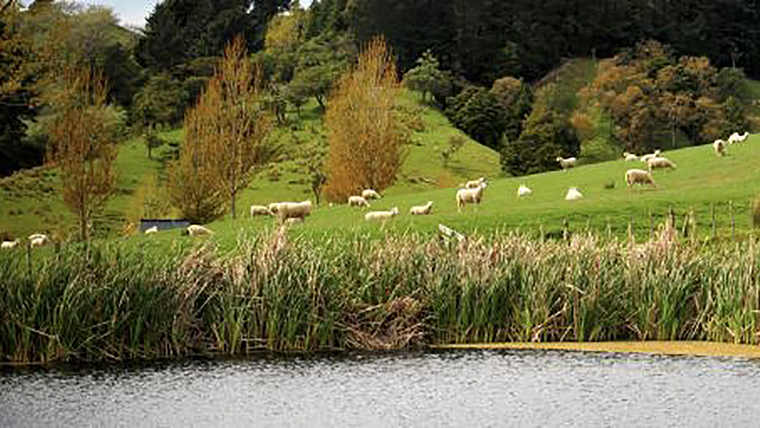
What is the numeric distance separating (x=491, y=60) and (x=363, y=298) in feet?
249

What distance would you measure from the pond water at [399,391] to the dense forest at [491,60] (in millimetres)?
52168

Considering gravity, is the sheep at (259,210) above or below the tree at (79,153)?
below

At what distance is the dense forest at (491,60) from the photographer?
8256 centimetres

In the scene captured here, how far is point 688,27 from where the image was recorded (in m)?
97.7

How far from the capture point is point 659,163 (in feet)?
161

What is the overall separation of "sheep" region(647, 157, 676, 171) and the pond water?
29108mm

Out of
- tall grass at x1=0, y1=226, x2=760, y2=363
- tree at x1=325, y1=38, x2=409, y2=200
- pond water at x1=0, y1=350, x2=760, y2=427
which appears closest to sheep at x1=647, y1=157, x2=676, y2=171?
tree at x1=325, y1=38, x2=409, y2=200

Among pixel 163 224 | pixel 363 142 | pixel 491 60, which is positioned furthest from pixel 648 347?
pixel 491 60

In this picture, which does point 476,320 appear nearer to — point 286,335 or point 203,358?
point 286,335

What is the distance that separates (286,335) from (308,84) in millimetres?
68610

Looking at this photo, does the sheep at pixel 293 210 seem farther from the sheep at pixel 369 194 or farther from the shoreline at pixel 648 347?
the shoreline at pixel 648 347

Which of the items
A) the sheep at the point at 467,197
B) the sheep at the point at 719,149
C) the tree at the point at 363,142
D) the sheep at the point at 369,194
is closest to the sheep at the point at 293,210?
the sheep at the point at 467,197

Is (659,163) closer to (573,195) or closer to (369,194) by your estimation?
(573,195)

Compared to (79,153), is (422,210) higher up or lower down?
lower down
